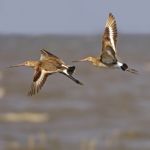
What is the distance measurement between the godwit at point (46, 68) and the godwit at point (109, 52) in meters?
0.29

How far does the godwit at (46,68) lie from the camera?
4703 millimetres

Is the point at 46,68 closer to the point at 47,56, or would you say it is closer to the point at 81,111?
the point at 47,56

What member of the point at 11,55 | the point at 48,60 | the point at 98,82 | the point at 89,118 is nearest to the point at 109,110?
the point at 89,118

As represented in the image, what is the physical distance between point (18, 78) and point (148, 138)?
13653 mm

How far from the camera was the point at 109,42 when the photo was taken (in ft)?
17.7

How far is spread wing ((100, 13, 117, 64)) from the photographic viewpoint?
5125 mm

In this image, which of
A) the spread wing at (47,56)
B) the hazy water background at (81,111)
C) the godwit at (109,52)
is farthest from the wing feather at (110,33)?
the hazy water background at (81,111)

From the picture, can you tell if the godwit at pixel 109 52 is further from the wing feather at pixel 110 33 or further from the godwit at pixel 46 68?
the godwit at pixel 46 68

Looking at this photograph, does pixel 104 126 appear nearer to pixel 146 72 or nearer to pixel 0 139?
pixel 0 139

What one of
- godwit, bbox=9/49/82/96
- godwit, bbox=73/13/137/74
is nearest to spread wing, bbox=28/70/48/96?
godwit, bbox=9/49/82/96

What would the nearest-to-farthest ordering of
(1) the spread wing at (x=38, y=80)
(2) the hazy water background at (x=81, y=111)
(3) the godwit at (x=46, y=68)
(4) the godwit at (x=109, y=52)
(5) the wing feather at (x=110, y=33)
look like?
(3) the godwit at (x=46, y=68), (1) the spread wing at (x=38, y=80), (4) the godwit at (x=109, y=52), (5) the wing feather at (x=110, y=33), (2) the hazy water background at (x=81, y=111)

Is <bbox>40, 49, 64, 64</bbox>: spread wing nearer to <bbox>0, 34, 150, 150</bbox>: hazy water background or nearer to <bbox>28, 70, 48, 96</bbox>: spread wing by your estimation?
<bbox>28, 70, 48, 96</bbox>: spread wing

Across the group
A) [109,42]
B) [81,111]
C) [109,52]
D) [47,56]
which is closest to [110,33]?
[109,42]

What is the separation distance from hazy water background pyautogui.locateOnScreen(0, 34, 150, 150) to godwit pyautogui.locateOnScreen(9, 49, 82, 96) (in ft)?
56.3
